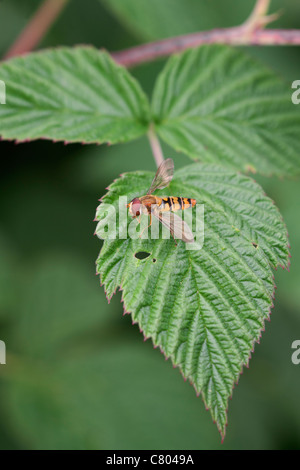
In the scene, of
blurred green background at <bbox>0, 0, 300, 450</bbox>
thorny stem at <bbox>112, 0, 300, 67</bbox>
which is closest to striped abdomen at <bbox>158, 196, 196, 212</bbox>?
thorny stem at <bbox>112, 0, 300, 67</bbox>

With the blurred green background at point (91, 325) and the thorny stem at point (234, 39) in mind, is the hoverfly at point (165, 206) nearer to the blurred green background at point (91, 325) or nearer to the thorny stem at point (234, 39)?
the thorny stem at point (234, 39)

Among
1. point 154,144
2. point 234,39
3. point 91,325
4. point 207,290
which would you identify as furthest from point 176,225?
point 91,325

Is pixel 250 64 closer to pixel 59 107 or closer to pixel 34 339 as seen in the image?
pixel 59 107

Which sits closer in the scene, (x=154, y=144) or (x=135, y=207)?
(x=135, y=207)

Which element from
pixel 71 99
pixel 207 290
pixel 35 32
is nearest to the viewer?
pixel 207 290

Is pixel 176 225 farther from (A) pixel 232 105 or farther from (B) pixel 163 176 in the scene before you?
(A) pixel 232 105

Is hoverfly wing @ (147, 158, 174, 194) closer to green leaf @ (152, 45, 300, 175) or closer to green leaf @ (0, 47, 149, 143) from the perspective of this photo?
green leaf @ (0, 47, 149, 143)
